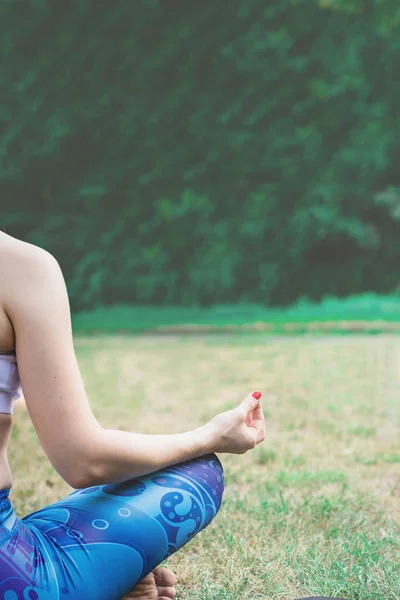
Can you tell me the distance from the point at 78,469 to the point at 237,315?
1206 cm

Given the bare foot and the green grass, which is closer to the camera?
the bare foot

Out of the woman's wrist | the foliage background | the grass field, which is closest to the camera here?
the woman's wrist

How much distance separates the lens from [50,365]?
118 cm

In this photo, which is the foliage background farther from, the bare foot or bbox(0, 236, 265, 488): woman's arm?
bbox(0, 236, 265, 488): woman's arm

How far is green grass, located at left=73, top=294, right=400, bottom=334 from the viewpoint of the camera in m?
12.1

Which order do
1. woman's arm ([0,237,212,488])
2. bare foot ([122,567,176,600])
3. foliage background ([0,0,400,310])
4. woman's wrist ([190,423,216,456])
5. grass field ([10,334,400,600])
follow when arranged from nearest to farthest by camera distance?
woman's arm ([0,237,212,488]), woman's wrist ([190,423,216,456]), bare foot ([122,567,176,600]), grass field ([10,334,400,600]), foliage background ([0,0,400,310])

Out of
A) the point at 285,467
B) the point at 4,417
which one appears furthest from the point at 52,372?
the point at 285,467

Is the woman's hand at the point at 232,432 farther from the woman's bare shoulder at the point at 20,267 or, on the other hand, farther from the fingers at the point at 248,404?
the woman's bare shoulder at the point at 20,267

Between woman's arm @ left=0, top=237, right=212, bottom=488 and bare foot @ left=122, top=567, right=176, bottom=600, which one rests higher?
woman's arm @ left=0, top=237, right=212, bottom=488

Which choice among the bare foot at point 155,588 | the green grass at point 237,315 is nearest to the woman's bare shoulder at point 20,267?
the bare foot at point 155,588

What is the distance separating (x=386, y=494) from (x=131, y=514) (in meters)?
1.59

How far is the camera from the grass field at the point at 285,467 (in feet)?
6.16

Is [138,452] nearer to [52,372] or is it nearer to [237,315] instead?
[52,372]

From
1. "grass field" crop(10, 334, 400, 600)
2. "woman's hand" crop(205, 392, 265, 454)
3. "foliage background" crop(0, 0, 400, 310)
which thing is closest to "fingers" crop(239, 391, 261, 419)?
"woman's hand" crop(205, 392, 265, 454)
